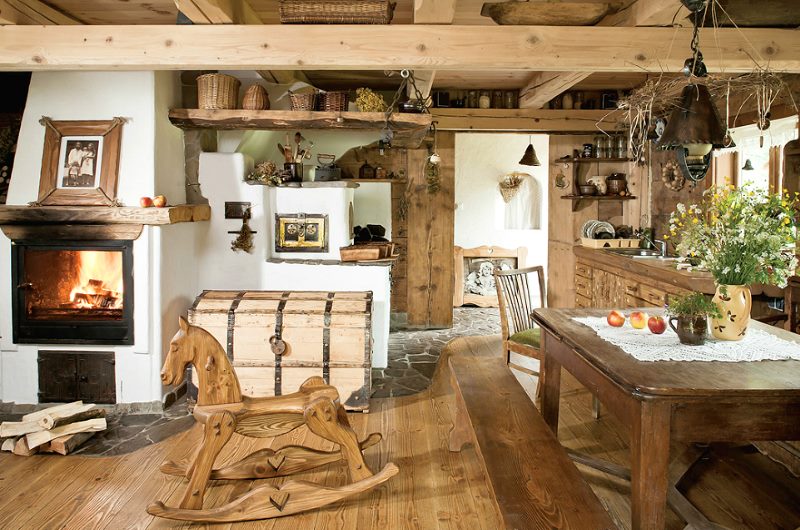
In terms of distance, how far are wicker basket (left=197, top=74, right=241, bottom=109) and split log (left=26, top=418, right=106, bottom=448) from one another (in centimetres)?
252

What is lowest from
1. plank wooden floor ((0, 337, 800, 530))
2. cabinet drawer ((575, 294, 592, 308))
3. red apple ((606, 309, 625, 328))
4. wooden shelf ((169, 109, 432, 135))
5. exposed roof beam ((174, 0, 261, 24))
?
plank wooden floor ((0, 337, 800, 530))

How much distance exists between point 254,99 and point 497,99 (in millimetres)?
3248

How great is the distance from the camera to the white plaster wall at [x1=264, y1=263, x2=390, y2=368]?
18.1ft

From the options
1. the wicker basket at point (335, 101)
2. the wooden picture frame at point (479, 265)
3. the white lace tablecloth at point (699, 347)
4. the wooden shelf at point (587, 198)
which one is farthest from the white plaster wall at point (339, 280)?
the wooden picture frame at point (479, 265)

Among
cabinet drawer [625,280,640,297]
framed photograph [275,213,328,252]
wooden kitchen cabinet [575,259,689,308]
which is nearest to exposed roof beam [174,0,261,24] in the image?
framed photograph [275,213,328,252]

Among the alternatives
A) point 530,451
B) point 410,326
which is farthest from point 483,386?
point 410,326

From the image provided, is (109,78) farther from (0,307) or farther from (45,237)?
(0,307)

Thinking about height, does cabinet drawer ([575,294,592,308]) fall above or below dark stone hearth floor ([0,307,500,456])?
above

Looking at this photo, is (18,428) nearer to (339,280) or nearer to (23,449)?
(23,449)

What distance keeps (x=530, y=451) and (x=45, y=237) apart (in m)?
3.89

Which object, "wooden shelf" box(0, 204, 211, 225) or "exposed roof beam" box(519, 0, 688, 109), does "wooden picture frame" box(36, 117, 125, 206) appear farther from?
"exposed roof beam" box(519, 0, 688, 109)

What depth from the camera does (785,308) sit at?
437 cm

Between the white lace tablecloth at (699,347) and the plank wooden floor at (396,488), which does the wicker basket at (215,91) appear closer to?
the plank wooden floor at (396,488)

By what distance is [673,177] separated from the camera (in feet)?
21.3
